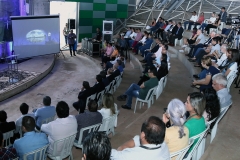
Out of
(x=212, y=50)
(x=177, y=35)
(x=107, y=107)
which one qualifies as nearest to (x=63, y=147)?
(x=107, y=107)

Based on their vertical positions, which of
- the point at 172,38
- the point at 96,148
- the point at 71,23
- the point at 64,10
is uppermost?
the point at 64,10

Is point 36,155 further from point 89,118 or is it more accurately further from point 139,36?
point 139,36

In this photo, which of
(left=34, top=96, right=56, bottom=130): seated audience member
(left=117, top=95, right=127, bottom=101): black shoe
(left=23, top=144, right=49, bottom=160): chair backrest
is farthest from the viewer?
(left=117, top=95, right=127, bottom=101): black shoe

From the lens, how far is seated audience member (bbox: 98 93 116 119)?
13.1ft

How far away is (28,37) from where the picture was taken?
33.6 feet

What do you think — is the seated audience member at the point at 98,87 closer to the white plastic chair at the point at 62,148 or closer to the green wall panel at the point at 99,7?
the white plastic chair at the point at 62,148

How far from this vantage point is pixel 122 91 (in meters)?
7.03

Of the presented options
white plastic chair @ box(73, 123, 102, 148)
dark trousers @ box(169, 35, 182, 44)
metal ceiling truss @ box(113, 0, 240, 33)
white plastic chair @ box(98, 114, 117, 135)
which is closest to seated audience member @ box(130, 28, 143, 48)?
dark trousers @ box(169, 35, 182, 44)

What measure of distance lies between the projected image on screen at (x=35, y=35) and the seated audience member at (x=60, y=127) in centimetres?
725

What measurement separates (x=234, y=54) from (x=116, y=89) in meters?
3.04

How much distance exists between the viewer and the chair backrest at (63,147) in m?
3.26

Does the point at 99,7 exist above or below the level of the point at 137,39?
above

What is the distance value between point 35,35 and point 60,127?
7971mm

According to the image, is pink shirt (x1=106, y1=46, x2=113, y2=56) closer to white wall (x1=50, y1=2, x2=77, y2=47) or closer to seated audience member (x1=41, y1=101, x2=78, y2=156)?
white wall (x1=50, y1=2, x2=77, y2=47)
